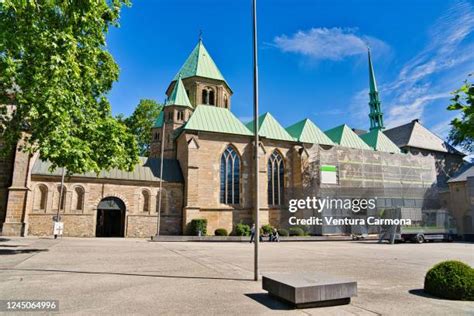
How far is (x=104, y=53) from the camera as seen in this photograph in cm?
1541

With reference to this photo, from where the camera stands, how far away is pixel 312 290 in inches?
227

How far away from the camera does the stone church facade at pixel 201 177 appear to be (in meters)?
27.5

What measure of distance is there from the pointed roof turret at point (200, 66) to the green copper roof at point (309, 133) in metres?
12.9

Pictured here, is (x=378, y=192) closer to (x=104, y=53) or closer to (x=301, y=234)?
(x=301, y=234)

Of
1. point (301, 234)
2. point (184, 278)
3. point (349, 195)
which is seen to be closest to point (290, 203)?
point (301, 234)

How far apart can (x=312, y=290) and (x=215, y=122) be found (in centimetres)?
3155

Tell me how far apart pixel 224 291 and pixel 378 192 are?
35.1 meters

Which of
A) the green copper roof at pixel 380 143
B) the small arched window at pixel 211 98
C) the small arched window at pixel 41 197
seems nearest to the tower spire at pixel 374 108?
the green copper roof at pixel 380 143

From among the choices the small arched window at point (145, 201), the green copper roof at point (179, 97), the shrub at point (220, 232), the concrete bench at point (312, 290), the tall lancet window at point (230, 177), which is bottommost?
the shrub at point (220, 232)

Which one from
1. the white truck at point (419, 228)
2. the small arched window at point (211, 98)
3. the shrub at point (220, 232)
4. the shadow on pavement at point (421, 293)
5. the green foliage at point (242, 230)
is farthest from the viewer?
the small arched window at point (211, 98)

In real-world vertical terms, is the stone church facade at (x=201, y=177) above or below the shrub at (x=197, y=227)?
above

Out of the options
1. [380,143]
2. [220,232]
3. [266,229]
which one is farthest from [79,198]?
[380,143]

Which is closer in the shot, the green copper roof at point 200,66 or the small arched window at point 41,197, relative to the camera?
the small arched window at point 41,197

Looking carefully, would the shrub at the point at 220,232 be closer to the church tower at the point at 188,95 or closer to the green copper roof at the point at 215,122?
the green copper roof at the point at 215,122
